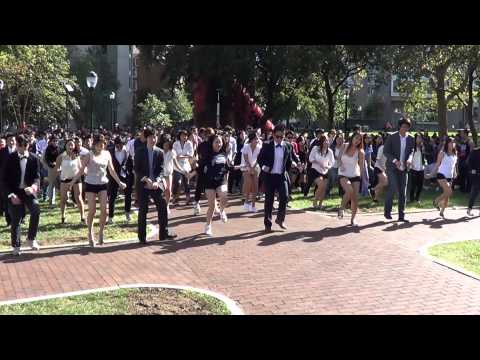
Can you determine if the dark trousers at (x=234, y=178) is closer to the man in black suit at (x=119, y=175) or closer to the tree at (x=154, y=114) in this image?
the man in black suit at (x=119, y=175)

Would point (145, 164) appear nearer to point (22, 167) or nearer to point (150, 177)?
point (150, 177)

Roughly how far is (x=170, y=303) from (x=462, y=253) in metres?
4.93

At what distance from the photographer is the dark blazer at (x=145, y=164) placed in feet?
31.3

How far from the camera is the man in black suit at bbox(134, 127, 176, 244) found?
31.1 ft

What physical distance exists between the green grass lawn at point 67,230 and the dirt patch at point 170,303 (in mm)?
3634

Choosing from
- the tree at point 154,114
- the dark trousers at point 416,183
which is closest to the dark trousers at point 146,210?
the dark trousers at point 416,183

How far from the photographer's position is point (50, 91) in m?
39.0

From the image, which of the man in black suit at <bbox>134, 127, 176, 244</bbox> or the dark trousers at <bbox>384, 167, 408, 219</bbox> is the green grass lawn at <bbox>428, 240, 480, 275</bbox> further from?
the man in black suit at <bbox>134, 127, 176, 244</bbox>

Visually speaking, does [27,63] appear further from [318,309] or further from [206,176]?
[318,309]

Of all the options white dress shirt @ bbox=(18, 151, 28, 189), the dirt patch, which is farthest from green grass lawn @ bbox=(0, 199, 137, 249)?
the dirt patch

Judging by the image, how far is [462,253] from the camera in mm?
8586

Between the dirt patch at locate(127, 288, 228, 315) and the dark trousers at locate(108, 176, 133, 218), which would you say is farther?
the dark trousers at locate(108, 176, 133, 218)

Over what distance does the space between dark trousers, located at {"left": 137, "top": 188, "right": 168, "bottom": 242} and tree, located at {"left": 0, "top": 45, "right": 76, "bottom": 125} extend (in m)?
24.9
